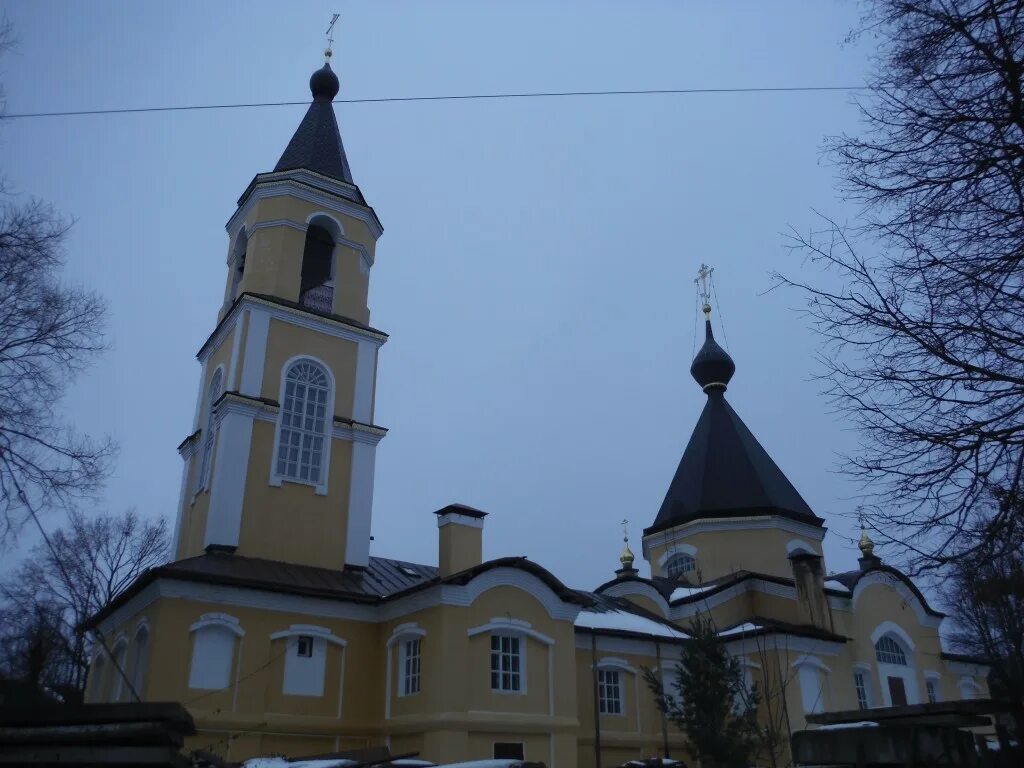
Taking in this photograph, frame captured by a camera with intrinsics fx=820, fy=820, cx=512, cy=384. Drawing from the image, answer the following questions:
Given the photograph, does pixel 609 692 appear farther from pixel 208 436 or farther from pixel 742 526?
pixel 208 436

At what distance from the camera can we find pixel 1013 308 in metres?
6.42

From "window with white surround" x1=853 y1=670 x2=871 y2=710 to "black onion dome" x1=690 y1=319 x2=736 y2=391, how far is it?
38.5 feet

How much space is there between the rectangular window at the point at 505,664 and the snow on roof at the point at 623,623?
302 centimetres

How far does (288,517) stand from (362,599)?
2.70 m

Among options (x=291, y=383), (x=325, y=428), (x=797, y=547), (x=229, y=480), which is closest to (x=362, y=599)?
(x=229, y=480)

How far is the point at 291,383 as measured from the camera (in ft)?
62.3

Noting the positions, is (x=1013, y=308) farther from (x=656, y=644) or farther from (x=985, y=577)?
(x=656, y=644)

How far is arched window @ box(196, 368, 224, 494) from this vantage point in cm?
1823

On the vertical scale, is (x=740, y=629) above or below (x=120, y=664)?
above

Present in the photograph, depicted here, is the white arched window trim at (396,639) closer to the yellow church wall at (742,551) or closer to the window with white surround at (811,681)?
the window with white surround at (811,681)

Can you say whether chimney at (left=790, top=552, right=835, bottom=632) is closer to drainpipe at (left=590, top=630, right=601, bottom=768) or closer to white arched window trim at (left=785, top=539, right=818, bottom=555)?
white arched window trim at (left=785, top=539, right=818, bottom=555)

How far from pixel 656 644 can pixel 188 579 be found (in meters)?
11.0

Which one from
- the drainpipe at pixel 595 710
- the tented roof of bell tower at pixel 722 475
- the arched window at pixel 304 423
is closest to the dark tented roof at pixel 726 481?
the tented roof of bell tower at pixel 722 475

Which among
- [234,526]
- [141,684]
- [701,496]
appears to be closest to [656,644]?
[701,496]
